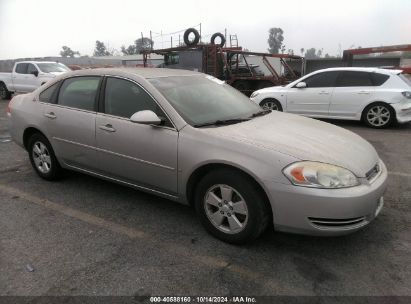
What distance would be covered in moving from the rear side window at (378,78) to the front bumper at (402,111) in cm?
61

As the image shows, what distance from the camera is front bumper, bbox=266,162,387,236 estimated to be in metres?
2.95

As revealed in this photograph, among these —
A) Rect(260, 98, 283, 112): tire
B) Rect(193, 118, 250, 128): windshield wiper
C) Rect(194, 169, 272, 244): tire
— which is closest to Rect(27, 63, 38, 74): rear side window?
Rect(260, 98, 283, 112): tire

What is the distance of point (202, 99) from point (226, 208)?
1.28 m

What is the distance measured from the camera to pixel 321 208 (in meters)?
2.96

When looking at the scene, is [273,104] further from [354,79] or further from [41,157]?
[41,157]

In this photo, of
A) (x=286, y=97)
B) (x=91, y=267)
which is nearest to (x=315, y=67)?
(x=286, y=97)

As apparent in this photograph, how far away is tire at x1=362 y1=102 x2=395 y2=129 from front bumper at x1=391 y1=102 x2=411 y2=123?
10 cm

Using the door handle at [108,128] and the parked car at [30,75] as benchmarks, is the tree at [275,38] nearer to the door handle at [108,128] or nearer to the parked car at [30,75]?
the parked car at [30,75]

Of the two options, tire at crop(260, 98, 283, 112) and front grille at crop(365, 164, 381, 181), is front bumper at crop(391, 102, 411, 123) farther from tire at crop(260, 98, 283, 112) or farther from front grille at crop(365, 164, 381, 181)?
front grille at crop(365, 164, 381, 181)

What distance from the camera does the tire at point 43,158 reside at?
4.88 meters

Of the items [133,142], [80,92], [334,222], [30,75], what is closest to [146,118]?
[133,142]

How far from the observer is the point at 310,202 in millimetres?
2965

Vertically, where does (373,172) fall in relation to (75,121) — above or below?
below

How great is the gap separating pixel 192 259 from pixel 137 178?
1127 millimetres
